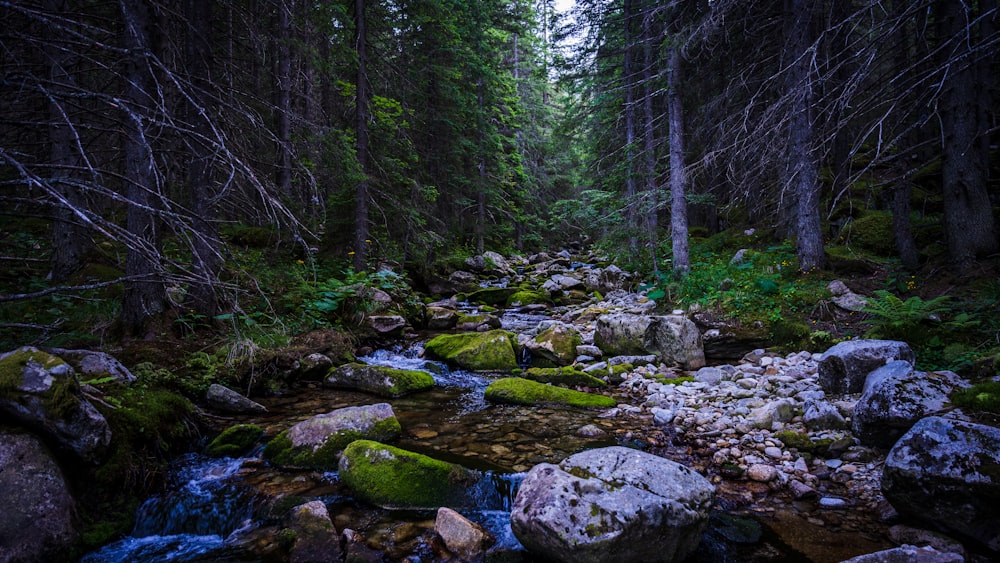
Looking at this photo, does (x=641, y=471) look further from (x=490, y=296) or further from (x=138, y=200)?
(x=490, y=296)

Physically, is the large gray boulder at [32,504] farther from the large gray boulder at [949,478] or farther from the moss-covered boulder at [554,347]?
the moss-covered boulder at [554,347]

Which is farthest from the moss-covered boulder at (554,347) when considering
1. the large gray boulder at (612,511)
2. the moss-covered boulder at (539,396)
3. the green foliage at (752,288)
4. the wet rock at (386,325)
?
the large gray boulder at (612,511)

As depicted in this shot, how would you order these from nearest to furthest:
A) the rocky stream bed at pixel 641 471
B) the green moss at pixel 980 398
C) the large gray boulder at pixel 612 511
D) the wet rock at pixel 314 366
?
1. the large gray boulder at pixel 612 511
2. the rocky stream bed at pixel 641 471
3. the green moss at pixel 980 398
4. the wet rock at pixel 314 366

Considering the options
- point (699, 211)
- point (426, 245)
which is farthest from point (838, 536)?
point (699, 211)

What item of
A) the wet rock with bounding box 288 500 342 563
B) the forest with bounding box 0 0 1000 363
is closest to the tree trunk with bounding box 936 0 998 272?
the forest with bounding box 0 0 1000 363

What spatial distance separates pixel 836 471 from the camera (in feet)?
13.4

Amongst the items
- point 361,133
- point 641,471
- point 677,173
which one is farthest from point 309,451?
point 677,173

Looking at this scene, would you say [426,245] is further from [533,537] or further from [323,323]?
[533,537]

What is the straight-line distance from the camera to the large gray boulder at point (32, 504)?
9.19ft

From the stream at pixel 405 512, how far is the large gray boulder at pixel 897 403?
4.34ft

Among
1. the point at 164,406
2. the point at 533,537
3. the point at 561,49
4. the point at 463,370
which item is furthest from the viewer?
the point at 561,49

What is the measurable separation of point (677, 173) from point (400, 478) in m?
10.2

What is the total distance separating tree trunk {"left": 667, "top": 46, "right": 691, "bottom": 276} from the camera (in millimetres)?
10992

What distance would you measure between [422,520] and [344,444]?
1.47m
